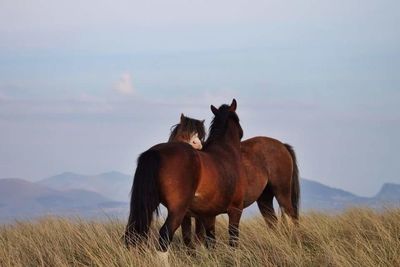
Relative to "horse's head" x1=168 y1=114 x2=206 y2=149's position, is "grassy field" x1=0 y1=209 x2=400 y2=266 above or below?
below

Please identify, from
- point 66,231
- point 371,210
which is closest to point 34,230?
point 66,231

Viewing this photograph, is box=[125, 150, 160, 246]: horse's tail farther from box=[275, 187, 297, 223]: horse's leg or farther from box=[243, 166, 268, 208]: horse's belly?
box=[275, 187, 297, 223]: horse's leg

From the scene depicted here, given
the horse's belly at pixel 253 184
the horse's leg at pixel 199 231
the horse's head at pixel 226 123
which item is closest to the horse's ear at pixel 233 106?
the horse's head at pixel 226 123

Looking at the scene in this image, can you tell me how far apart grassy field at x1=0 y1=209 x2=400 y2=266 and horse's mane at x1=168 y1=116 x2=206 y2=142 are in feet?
4.77

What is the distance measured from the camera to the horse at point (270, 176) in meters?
9.74

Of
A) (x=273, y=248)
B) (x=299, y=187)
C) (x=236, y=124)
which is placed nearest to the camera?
(x=273, y=248)

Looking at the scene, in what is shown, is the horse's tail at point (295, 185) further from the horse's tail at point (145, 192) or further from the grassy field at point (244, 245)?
the horse's tail at point (145, 192)

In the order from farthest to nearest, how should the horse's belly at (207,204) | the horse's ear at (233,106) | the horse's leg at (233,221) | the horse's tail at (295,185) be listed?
1. the horse's tail at (295,185)
2. the horse's ear at (233,106)
3. the horse's leg at (233,221)
4. the horse's belly at (207,204)

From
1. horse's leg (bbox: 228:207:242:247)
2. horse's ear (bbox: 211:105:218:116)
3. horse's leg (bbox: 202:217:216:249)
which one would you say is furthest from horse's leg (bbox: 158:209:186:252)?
horse's ear (bbox: 211:105:218:116)

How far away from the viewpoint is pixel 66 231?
9516mm

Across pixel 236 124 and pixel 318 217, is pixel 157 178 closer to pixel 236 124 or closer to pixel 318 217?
pixel 236 124

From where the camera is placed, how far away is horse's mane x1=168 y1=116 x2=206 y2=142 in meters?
8.77

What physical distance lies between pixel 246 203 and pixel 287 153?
4.70 ft

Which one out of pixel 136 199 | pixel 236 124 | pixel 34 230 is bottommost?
pixel 34 230
